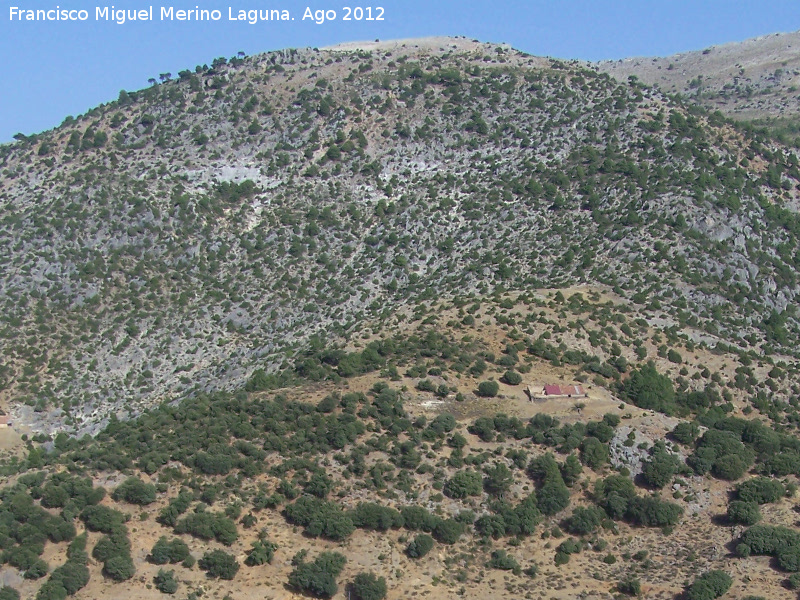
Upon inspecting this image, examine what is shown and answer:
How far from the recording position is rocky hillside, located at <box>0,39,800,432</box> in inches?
3607

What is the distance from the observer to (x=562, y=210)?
102m

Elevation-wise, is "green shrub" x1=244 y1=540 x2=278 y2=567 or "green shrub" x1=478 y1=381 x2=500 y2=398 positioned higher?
"green shrub" x1=478 y1=381 x2=500 y2=398

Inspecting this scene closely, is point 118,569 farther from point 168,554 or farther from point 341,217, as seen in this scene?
point 341,217

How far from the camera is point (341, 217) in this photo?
10712 centimetres

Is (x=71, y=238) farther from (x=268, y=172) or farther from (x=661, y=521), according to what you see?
(x=661, y=521)

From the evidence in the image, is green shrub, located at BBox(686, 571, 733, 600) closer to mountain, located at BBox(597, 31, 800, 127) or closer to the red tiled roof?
the red tiled roof

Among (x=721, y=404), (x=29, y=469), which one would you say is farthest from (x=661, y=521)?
(x=29, y=469)

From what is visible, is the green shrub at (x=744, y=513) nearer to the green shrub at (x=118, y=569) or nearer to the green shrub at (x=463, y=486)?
the green shrub at (x=463, y=486)

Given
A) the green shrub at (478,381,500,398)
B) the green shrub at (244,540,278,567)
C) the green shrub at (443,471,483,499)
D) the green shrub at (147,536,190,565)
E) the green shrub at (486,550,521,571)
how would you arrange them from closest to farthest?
the green shrub at (147,536,190,565), the green shrub at (244,540,278,567), the green shrub at (486,550,521,571), the green shrub at (443,471,483,499), the green shrub at (478,381,500,398)

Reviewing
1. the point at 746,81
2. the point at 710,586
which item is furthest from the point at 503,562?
the point at 746,81

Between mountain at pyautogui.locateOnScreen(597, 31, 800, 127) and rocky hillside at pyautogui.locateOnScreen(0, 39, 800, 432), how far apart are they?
179ft

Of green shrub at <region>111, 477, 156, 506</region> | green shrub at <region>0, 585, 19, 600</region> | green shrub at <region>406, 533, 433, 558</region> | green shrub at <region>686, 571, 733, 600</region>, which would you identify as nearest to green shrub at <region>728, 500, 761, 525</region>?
green shrub at <region>686, 571, 733, 600</region>

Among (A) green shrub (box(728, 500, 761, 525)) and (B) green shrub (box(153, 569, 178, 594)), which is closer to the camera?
(B) green shrub (box(153, 569, 178, 594))

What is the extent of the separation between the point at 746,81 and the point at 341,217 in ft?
353
